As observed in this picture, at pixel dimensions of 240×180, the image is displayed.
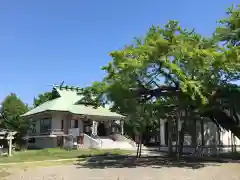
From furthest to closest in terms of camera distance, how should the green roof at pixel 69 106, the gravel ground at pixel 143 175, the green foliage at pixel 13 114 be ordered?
the green foliage at pixel 13 114
the green roof at pixel 69 106
the gravel ground at pixel 143 175

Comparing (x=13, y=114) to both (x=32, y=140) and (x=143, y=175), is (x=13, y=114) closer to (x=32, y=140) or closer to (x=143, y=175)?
(x=32, y=140)

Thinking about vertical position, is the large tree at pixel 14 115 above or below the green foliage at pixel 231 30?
below

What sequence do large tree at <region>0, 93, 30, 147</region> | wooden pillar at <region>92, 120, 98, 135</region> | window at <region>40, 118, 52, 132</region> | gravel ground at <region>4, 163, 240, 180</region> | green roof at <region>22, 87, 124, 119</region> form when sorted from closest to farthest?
gravel ground at <region>4, 163, 240, 180</region>, green roof at <region>22, 87, 124, 119</region>, wooden pillar at <region>92, 120, 98, 135</region>, window at <region>40, 118, 52, 132</region>, large tree at <region>0, 93, 30, 147</region>

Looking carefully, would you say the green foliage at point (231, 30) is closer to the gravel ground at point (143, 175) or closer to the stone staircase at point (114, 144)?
the gravel ground at point (143, 175)

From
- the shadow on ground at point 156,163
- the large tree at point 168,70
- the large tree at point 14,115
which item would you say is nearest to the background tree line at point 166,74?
the large tree at point 168,70

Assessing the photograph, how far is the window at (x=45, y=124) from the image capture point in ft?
126

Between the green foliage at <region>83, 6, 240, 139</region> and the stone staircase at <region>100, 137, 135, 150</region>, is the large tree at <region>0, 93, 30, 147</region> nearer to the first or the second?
the stone staircase at <region>100, 137, 135, 150</region>

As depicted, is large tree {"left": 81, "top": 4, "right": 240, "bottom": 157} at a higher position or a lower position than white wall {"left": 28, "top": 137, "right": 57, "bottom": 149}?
higher

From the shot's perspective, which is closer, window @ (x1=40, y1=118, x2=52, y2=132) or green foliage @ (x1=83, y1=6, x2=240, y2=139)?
green foliage @ (x1=83, y1=6, x2=240, y2=139)

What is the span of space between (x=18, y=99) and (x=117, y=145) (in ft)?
57.4

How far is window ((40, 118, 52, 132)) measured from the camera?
38.4 metres

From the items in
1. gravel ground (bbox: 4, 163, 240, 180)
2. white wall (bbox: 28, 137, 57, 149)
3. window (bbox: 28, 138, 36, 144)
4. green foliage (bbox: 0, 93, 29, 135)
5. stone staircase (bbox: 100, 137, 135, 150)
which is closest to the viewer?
gravel ground (bbox: 4, 163, 240, 180)

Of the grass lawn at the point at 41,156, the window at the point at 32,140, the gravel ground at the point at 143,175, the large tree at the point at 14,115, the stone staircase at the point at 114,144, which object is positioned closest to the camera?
the gravel ground at the point at 143,175

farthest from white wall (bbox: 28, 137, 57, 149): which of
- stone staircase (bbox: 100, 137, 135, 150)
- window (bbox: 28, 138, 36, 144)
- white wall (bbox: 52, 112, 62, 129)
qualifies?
stone staircase (bbox: 100, 137, 135, 150)
